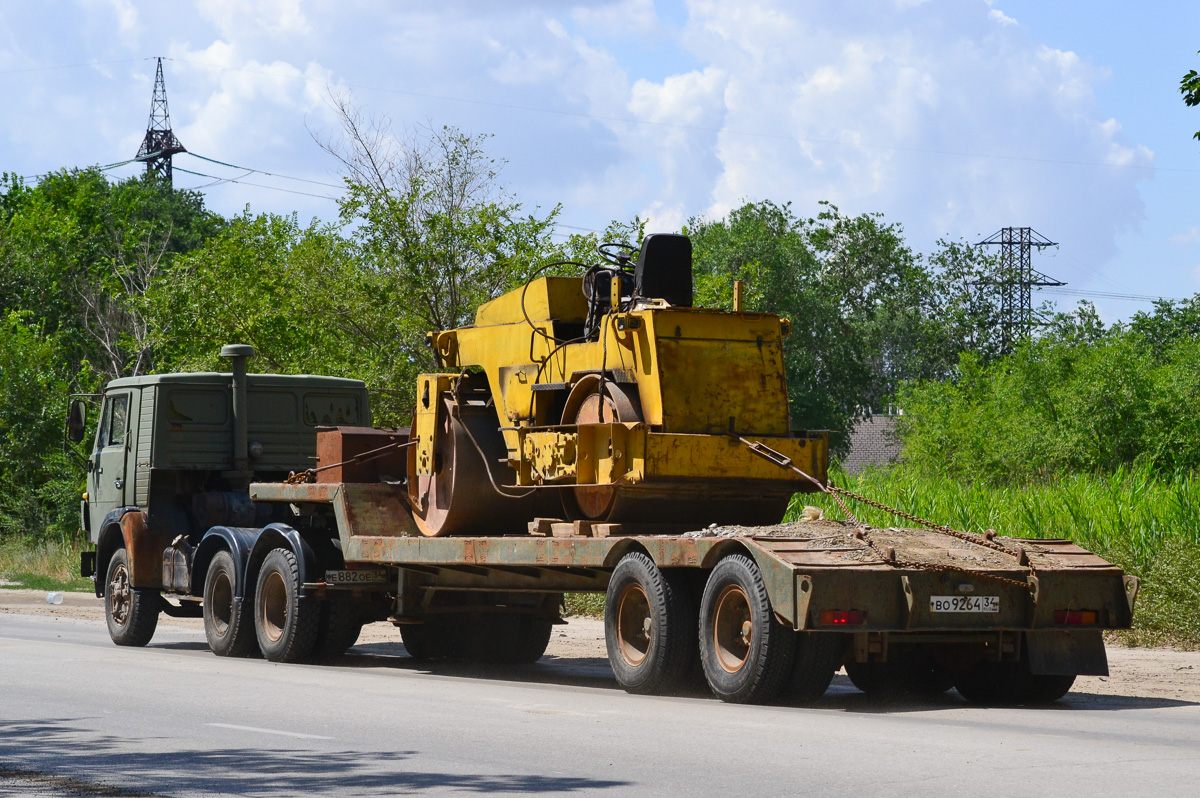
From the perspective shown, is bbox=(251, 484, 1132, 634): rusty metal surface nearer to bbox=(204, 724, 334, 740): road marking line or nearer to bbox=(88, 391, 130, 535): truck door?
bbox=(204, 724, 334, 740): road marking line

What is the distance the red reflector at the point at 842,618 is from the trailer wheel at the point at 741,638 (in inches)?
17.6

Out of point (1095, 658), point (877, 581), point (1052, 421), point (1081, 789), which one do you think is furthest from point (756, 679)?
point (1052, 421)

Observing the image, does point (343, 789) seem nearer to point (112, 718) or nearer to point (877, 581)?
point (112, 718)

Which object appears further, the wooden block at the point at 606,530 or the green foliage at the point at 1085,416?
the green foliage at the point at 1085,416

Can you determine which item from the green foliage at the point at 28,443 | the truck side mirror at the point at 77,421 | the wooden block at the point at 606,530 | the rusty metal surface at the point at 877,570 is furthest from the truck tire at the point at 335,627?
the green foliage at the point at 28,443

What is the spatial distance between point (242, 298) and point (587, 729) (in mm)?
22083

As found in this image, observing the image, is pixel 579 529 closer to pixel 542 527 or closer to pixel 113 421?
pixel 542 527

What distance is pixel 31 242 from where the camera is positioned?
50750mm

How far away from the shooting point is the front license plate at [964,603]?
1060 cm

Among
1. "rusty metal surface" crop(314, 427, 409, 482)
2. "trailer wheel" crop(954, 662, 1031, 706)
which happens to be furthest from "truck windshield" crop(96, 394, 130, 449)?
"trailer wheel" crop(954, 662, 1031, 706)

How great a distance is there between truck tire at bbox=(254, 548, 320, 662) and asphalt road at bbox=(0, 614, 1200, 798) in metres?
1.79

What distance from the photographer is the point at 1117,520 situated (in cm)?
1903

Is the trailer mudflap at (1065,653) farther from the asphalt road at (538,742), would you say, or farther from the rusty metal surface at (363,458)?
the rusty metal surface at (363,458)

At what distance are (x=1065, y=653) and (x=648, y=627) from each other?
3.01 meters
